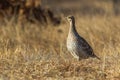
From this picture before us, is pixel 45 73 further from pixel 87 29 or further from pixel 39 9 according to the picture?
pixel 39 9

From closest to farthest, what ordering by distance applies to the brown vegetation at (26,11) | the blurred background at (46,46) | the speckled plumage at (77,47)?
1. the blurred background at (46,46)
2. the speckled plumage at (77,47)
3. the brown vegetation at (26,11)

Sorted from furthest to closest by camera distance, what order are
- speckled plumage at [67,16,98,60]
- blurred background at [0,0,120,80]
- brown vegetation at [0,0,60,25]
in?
brown vegetation at [0,0,60,25] → speckled plumage at [67,16,98,60] → blurred background at [0,0,120,80]

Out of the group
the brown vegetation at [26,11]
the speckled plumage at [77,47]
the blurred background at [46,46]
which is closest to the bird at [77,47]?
the speckled plumage at [77,47]

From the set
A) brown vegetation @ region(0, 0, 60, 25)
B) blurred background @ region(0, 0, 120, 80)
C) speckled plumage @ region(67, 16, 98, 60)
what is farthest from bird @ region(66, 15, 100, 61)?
brown vegetation @ region(0, 0, 60, 25)

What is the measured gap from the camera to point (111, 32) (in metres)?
13.5

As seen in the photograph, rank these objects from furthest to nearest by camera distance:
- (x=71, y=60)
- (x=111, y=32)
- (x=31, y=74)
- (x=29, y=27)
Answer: (x=29, y=27) < (x=111, y=32) < (x=71, y=60) < (x=31, y=74)

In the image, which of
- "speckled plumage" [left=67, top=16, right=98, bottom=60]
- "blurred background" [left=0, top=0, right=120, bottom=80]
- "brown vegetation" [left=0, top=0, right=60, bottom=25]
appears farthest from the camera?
"brown vegetation" [left=0, top=0, right=60, bottom=25]

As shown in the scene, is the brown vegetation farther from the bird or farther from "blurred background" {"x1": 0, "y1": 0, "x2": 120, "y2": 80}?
the bird

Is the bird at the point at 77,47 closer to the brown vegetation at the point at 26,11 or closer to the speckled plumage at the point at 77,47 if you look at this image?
the speckled plumage at the point at 77,47

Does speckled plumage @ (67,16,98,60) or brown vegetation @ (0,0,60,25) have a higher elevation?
brown vegetation @ (0,0,60,25)

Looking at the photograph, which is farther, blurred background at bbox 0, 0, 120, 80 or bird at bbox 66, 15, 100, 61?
bird at bbox 66, 15, 100, 61

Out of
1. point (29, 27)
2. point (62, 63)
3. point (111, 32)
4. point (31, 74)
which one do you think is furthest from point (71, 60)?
point (29, 27)

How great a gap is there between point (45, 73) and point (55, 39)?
5.56 meters

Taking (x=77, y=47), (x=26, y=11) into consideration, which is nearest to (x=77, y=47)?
(x=77, y=47)
